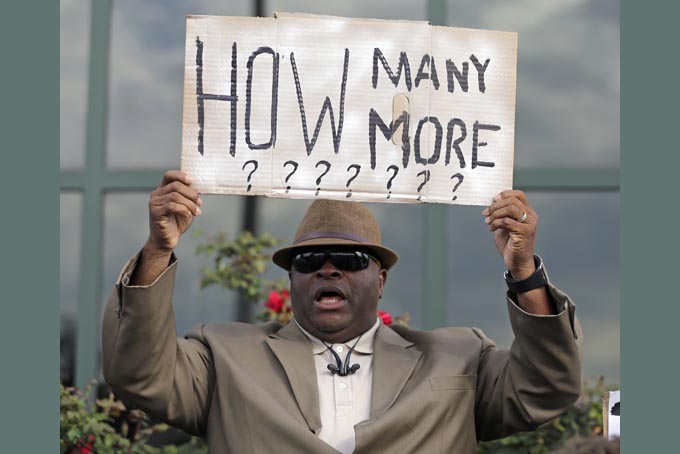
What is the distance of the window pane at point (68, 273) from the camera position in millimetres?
6621

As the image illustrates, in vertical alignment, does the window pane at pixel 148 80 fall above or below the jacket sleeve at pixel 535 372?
above

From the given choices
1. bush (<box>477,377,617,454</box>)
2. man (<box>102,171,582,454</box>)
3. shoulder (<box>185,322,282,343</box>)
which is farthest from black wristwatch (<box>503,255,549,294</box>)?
bush (<box>477,377,617,454</box>)

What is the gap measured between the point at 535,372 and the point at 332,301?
83 cm

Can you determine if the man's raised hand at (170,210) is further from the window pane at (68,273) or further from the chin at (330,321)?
the window pane at (68,273)

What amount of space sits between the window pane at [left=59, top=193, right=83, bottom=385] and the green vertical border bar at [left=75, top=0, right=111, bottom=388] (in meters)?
0.04

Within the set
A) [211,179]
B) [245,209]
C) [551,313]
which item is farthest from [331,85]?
[245,209]

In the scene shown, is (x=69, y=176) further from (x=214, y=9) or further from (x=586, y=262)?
(x=586, y=262)

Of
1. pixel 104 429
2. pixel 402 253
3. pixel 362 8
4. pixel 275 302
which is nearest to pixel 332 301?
pixel 275 302

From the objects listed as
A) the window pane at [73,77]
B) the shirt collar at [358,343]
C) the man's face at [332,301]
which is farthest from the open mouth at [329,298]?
the window pane at [73,77]

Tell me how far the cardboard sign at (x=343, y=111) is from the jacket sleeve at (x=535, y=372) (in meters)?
0.49

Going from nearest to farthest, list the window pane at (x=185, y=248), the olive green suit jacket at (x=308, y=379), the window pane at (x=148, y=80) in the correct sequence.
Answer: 1. the olive green suit jacket at (x=308, y=379)
2. the window pane at (x=185, y=248)
3. the window pane at (x=148, y=80)

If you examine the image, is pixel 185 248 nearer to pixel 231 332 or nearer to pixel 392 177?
pixel 231 332

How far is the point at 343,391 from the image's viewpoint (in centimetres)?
410

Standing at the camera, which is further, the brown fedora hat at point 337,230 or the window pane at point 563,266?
the window pane at point 563,266
